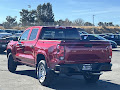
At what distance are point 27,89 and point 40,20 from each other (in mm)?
68280

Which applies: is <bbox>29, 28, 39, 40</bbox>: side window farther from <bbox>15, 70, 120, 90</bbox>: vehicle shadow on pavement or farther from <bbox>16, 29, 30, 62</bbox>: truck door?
<bbox>15, 70, 120, 90</bbox>: vehicle shadow on pavement

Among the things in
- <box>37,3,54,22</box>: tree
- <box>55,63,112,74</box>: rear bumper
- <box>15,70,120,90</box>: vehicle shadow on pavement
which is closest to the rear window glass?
<box>15,70,120,90</box>: vehicle shadow on pavement

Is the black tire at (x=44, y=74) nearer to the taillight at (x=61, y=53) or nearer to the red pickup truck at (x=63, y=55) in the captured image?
the red pickup truck at (x=63, y=55)

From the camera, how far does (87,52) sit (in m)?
8.59

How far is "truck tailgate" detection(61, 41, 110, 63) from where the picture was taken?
8312 mm

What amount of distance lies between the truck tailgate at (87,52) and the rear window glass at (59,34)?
5.90ft

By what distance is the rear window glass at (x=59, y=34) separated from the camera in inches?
391

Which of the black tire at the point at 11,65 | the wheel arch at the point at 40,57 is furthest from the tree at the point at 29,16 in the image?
the wheel arch at the point at 40,57

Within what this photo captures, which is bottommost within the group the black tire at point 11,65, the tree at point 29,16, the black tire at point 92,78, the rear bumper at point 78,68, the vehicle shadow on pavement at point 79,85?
the vehicle shadow on pavement at point 79,85

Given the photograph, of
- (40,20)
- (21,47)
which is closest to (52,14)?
(40,20)

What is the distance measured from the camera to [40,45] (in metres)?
9.30

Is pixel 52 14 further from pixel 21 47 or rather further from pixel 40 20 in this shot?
pixel 21 47

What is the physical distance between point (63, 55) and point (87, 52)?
2.83ft

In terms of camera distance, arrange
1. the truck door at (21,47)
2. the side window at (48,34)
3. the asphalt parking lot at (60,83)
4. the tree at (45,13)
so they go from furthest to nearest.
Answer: the tree at (45,13), the truck door at (21,47), the side window at (48,34), the asphalt parking lot at (60,83)
